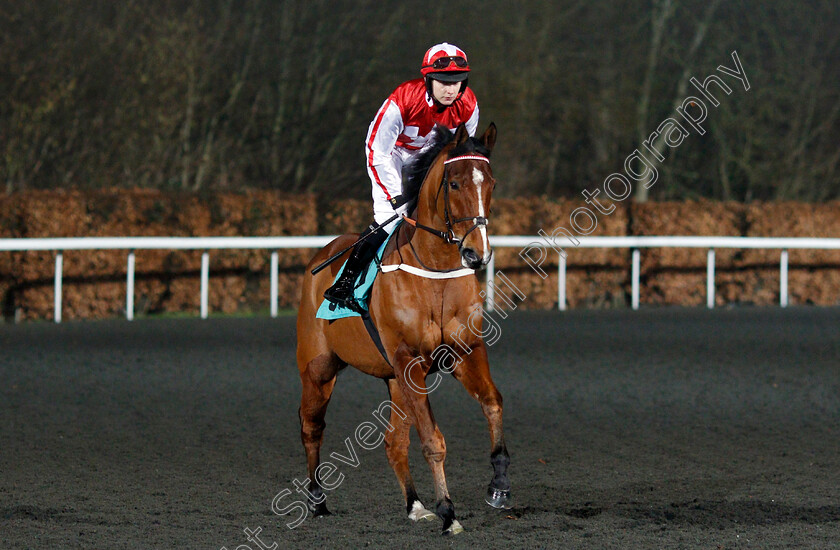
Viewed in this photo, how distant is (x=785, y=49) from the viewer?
23250 millimetres

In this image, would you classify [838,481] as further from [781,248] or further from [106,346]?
[781,248]

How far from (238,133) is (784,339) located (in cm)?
1173

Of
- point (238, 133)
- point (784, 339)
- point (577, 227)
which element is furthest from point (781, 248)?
point (238, 133)

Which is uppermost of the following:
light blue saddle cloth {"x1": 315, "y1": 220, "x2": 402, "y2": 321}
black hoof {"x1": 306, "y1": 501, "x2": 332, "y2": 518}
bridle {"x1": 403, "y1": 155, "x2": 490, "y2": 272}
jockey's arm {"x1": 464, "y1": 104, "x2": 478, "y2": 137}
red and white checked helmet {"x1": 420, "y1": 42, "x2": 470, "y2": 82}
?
red and white checked helmet {"x1": 420, "y1": 42, "x2": 470, "y2": 82}

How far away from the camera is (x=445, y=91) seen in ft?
15.5

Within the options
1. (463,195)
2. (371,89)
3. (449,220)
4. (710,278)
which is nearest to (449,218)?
(449,220)

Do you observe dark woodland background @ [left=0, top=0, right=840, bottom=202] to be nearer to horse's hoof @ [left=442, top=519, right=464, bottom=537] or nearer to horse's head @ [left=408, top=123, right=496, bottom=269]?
horse's head @ [left=408, top=123, right=496, bottom=269]

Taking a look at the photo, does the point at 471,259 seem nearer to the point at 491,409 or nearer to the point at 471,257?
the point at 471,257

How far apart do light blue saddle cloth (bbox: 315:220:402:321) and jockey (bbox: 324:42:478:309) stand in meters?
0.04

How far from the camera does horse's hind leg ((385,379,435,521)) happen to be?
173 inches

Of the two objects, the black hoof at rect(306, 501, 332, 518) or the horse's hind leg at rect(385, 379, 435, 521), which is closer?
the horse's hind leg at rect(385, 379, 435, 521)

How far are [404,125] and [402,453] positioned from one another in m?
1.60

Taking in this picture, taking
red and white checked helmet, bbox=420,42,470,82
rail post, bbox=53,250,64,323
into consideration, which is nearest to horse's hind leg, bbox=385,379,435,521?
red and white checked helmet, bbox=420,42,470,82

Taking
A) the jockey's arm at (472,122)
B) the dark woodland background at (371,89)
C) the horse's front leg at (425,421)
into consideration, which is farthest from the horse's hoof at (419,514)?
the dark woodland background at (371,89)
